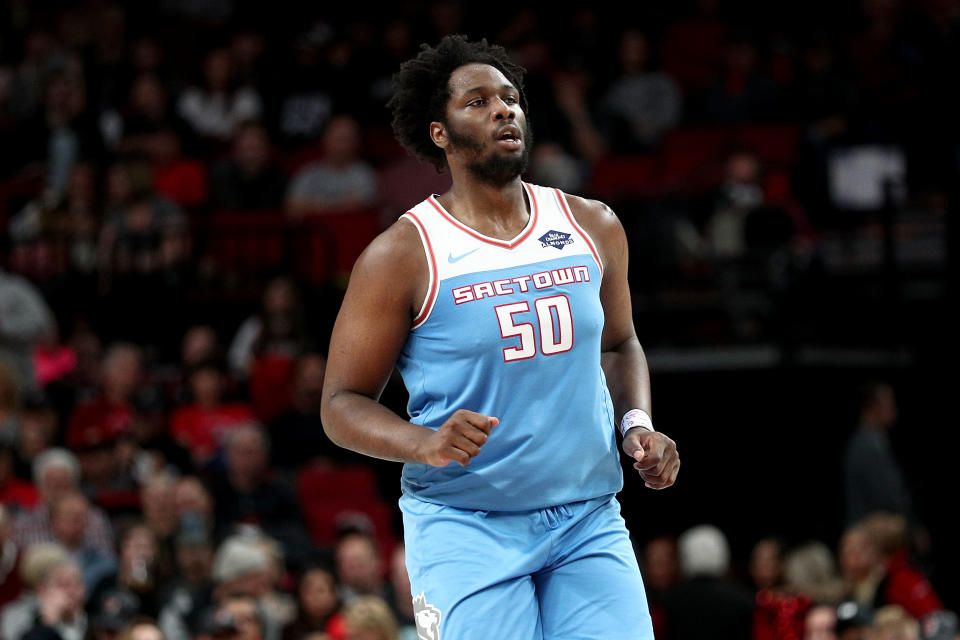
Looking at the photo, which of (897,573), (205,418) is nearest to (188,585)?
(205,418)

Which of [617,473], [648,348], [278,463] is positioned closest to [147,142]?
[278,463]

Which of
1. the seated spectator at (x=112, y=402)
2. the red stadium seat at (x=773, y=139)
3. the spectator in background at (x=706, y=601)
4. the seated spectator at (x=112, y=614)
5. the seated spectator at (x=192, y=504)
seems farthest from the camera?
the red stadium seat at (x=773, y=139)

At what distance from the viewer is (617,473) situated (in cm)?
437

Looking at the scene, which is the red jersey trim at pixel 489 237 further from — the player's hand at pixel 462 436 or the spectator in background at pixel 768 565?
the spectator in background at pixel 768 565

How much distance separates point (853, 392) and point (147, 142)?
594cm

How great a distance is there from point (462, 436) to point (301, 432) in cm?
693

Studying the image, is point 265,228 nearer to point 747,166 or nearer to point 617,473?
point 747,166

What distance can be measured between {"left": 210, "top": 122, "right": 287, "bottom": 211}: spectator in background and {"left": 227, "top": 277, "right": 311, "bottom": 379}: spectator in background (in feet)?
4.92

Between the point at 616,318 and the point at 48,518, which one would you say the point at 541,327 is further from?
the point at 48,518

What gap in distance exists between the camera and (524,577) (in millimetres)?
4219

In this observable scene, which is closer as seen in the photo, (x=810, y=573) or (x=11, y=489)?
(x=11, y=489)

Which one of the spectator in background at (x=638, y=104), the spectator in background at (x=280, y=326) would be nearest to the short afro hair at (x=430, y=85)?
the spectator in background at (x=280, y=326)

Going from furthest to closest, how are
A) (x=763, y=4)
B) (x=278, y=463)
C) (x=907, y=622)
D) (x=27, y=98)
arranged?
(x=763, y=4), (x=27, y=98), (x=278, y=463), (x=907, y=622)

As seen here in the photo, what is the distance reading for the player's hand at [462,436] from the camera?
3787mm
